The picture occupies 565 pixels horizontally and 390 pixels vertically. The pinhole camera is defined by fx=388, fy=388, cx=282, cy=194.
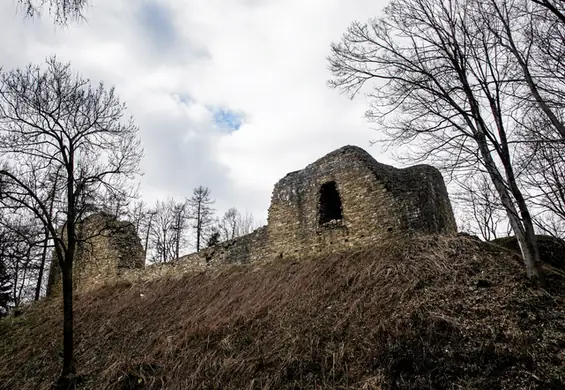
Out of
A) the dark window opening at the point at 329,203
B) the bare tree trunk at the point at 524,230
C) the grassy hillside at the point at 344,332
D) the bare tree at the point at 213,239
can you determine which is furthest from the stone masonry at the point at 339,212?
the bare tree at the point at 213,239

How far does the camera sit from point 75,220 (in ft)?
28.7

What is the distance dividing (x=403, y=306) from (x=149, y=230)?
22.3 metres

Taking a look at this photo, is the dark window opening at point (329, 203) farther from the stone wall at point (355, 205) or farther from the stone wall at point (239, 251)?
the stone wall at point (239, 251)

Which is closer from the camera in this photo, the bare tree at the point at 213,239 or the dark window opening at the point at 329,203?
the dark window opening at the point at 329,203

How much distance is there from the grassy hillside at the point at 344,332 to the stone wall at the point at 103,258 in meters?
4.66

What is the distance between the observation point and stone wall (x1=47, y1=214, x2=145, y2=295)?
15.6m

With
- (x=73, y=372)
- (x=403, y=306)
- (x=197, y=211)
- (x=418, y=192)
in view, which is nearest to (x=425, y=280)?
(x=403, y=306)

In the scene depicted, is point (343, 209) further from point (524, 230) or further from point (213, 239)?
point (213, 239)

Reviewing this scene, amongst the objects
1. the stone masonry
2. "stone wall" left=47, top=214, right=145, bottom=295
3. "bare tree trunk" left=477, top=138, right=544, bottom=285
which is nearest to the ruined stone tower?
the stone masonry

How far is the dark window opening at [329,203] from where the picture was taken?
11807 millimetres

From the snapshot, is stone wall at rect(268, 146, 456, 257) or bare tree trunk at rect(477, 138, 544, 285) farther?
stone wall at rect(268, 146, 456, 257)

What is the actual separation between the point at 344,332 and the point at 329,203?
20.1 feet

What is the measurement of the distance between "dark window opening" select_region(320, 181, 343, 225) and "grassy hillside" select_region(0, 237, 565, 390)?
181 cm

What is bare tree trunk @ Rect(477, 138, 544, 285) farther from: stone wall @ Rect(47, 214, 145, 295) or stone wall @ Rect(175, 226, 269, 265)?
stone wall @ Rect(47, 214, 145, 295)
